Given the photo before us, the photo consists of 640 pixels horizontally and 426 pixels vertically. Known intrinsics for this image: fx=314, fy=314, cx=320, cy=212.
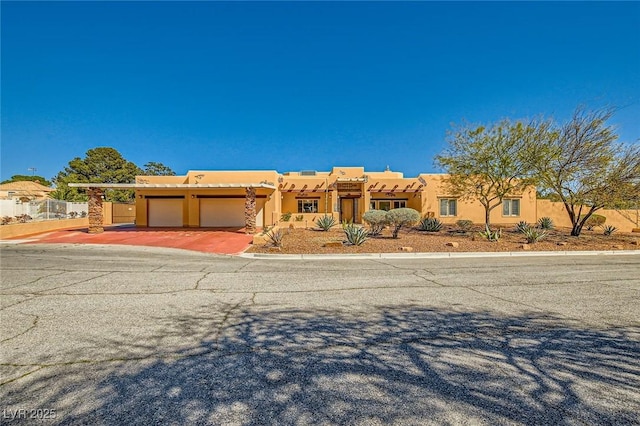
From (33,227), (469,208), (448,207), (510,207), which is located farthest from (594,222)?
(33,227)

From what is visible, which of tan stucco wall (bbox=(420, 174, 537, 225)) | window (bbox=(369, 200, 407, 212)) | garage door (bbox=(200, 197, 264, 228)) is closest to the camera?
garage door (bbox=(200, 197, 264, 228))

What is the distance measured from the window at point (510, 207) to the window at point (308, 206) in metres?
17.4

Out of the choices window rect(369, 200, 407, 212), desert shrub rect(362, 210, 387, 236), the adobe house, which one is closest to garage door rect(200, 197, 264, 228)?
the adobe house

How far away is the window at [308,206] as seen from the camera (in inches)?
1162

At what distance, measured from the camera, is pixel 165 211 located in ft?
87.1

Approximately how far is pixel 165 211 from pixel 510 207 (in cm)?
3090

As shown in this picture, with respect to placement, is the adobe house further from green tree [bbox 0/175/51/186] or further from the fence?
green tree [bbox 0/175/51/186]

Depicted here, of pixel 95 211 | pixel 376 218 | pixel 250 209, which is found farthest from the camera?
pixel 95 211

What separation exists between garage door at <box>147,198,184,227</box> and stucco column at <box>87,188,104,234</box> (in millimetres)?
5397

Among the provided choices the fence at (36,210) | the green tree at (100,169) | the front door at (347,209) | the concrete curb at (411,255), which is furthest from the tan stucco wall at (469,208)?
the green tree at (100,169)

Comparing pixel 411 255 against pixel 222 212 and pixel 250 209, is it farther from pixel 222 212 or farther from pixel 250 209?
pixel 222 212

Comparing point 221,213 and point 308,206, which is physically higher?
point 308,206

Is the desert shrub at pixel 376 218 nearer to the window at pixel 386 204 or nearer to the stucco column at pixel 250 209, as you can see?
the stucco column at pixel 250 209

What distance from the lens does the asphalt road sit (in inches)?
105
